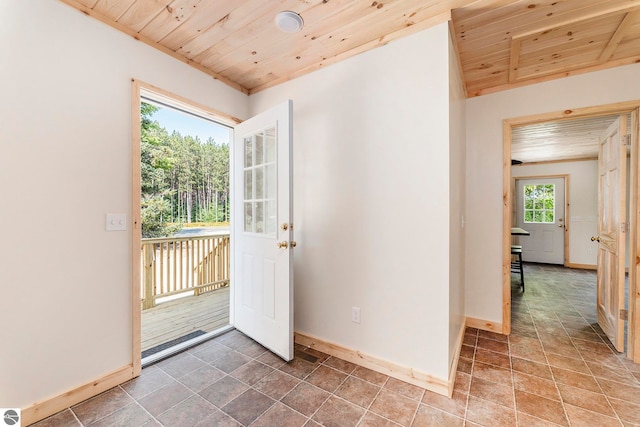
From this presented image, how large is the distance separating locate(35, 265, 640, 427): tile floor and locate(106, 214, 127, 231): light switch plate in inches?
42.8

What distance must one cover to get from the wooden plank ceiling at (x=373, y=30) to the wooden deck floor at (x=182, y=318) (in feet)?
8.60

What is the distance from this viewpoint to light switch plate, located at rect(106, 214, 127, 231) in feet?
5.99

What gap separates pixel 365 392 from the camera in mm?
1769

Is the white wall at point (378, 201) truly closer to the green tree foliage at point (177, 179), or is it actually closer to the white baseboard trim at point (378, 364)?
the white baseboard trim at point (378, 364)

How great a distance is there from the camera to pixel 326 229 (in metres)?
2.30

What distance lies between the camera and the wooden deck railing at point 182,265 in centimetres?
343

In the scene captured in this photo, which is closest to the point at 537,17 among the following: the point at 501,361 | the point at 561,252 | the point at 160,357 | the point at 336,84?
the point at 336,84

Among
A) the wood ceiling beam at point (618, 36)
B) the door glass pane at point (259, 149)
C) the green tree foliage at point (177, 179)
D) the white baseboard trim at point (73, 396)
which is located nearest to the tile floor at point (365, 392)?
the white baseboard trim at point (73, 396)

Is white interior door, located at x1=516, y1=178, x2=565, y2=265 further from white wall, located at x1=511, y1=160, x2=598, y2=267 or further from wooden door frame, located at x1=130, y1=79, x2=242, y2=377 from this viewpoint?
wooden door frame, located at x1=130, y1=79, x2=242, y2=377

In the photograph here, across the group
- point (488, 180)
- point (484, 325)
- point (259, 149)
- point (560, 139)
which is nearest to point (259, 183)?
point (259, 149)

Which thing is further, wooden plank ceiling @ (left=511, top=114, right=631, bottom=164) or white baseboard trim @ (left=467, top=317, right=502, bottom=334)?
wooden plank ceiling @ (left=511, top=114, right=631, bottom=164)

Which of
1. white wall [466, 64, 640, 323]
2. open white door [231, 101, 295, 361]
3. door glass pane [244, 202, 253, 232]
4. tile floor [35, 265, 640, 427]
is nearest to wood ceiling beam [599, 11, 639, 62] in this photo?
white wall [466, 64, 640, 323]

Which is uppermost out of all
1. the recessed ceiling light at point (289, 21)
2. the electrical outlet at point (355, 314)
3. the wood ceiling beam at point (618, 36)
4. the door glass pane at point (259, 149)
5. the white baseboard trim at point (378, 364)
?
the recessed ceiling light at point (289, 21)

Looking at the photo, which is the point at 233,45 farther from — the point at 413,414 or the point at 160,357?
the point at 413,414
